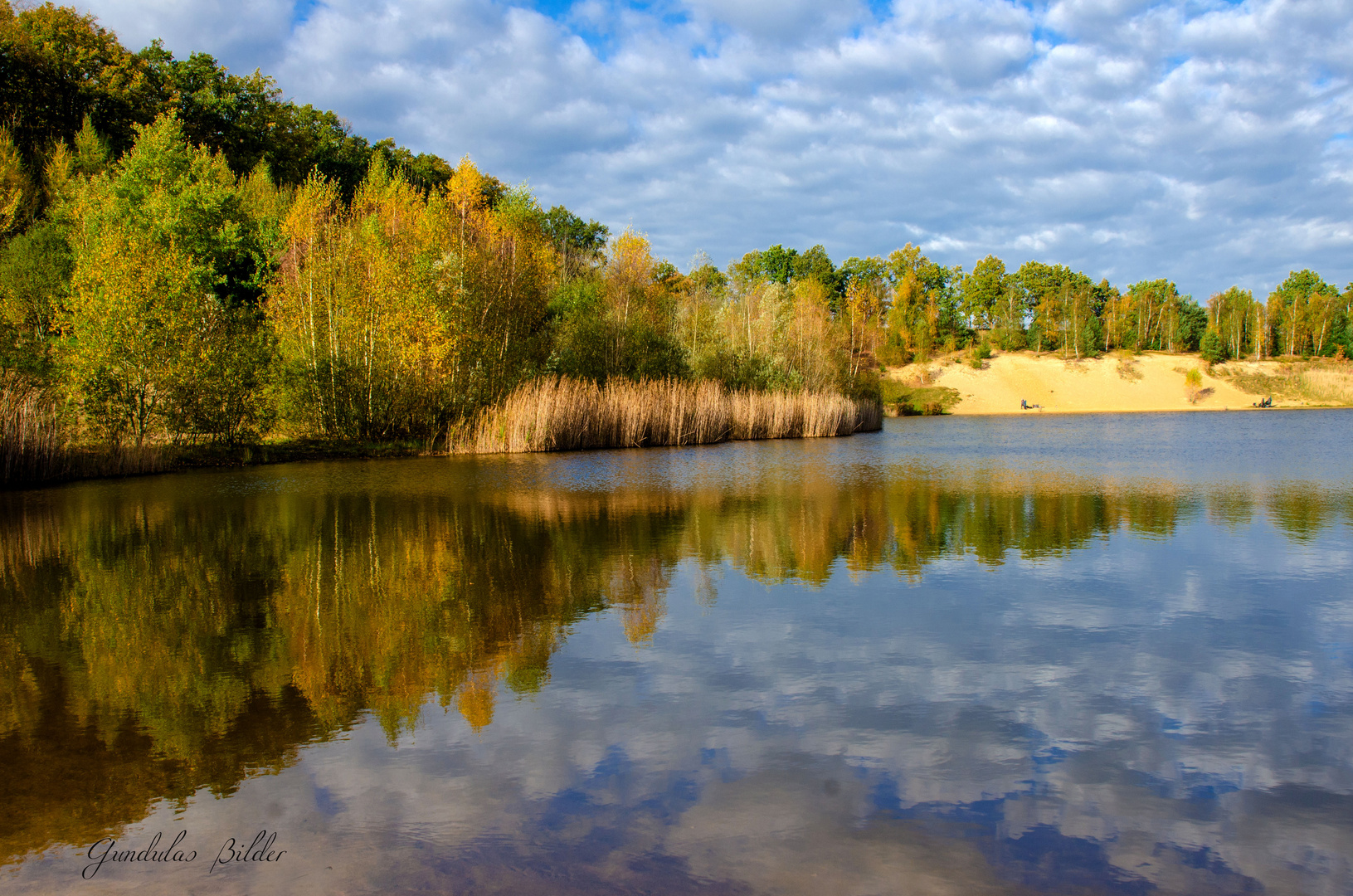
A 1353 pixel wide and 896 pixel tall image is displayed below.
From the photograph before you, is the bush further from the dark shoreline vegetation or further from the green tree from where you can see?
the green tree

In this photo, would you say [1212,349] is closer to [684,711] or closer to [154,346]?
[154,346]

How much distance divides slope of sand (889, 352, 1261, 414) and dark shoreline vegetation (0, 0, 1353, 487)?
25.6m

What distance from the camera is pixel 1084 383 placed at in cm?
7312

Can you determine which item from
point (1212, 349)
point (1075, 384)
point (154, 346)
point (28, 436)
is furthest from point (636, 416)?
point (1212, 349)

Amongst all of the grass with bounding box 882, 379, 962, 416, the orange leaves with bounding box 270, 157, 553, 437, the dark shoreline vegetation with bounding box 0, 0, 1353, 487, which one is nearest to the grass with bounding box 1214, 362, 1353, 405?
the grass with bounding box 882, 379, 962, 416

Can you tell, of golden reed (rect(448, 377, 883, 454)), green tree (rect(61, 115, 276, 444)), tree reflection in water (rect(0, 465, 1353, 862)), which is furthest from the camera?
golden reed (rect(448, 377, 883, 454))

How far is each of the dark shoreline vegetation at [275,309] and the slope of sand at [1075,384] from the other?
25.6 meters

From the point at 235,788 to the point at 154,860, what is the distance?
48 centimetres

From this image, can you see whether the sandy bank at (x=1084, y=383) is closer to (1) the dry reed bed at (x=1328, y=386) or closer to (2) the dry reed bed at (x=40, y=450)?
(1) the dry reed bed at (x=1328, y=386)

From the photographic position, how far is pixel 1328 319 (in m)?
76.9

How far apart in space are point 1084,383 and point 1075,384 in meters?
0.79

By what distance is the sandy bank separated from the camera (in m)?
68.4

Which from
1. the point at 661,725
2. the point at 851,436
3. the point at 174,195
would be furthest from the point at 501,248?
the point at 661,725

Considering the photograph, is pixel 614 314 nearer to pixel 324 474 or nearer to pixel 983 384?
pixel 324 474
